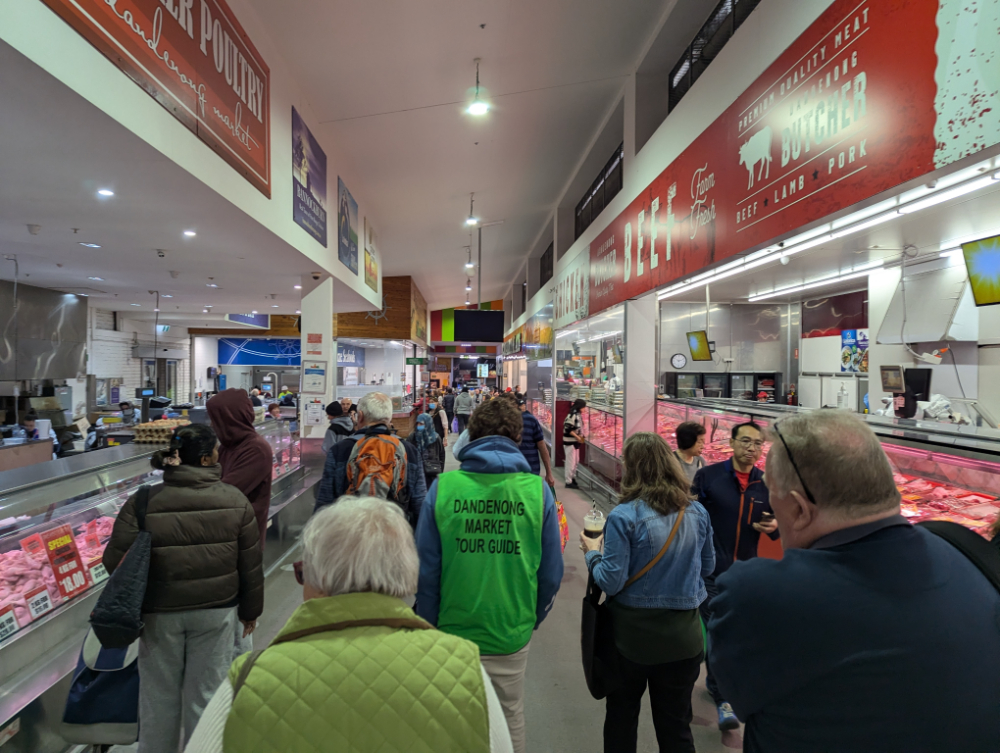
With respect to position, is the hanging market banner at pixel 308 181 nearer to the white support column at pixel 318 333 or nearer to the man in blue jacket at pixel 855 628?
the white support column at pixel 318 333

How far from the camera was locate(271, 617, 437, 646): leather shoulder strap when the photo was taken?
0.98 meters

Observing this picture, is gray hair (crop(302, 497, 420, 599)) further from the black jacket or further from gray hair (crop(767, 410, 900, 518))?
the black jacket

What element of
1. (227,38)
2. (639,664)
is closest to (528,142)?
(227,38)

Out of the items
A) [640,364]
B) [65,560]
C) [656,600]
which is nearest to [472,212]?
[640,364]

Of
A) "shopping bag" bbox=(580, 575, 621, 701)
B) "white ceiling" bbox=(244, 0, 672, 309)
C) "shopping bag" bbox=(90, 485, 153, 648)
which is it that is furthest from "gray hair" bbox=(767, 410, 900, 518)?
"white ceiling" bbox=(244, 0, 672, 309)

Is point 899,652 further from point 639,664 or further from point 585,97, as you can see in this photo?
point 585,97

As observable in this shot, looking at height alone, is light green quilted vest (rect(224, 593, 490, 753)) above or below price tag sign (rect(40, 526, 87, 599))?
above

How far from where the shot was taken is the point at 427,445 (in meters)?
5.34

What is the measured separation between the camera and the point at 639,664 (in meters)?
1.99

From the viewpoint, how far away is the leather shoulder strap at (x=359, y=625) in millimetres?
975

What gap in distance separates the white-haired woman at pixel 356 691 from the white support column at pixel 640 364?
208 inches

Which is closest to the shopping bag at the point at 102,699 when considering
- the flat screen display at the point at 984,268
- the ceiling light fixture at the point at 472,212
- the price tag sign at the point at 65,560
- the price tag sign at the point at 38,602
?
the price tag sign at the point at 38,602

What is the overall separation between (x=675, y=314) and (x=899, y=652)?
29.2 feet

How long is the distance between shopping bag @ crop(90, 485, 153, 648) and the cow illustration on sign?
3.72 m
